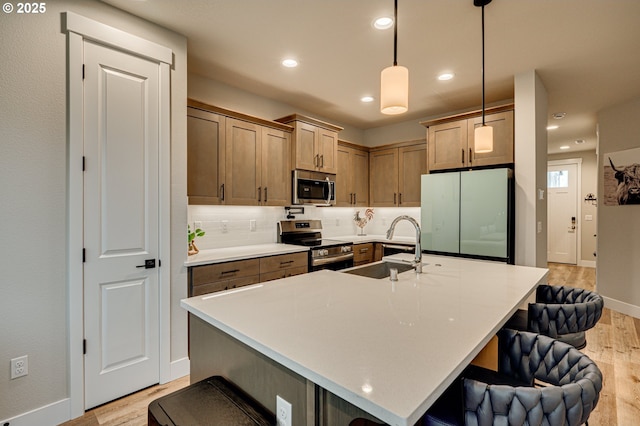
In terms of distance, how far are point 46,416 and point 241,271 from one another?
1.57m

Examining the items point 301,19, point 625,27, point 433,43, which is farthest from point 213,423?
point 625,27

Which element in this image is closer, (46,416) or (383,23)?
(46,416)

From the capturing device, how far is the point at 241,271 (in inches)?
119

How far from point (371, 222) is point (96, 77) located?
14.2 ft

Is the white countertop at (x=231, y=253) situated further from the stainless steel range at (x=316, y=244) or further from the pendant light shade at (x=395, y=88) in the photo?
the pendant light shade at (x=395, y=88)

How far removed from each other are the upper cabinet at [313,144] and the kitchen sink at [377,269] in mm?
1793

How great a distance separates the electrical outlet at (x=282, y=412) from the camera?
1.03 metres

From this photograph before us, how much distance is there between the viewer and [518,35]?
2.57 metres

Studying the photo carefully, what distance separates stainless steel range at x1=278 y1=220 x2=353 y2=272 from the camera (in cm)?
377

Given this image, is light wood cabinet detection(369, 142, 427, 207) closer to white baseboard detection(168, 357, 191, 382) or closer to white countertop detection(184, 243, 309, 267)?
white countertop detection(184, 243, 309, 267)

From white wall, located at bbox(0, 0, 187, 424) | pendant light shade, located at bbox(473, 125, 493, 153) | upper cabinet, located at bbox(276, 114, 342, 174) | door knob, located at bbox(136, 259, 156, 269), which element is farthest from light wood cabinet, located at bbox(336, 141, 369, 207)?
white wall, located at bbox(0, 0, 187, 424)

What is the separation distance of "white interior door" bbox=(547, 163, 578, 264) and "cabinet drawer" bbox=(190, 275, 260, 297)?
773 cm

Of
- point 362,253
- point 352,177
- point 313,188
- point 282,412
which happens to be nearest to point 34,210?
point 282,412

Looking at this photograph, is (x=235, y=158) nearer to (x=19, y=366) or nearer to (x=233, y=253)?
(x=233, y=253)
